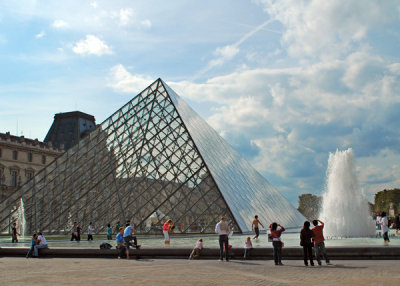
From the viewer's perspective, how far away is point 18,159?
186ft

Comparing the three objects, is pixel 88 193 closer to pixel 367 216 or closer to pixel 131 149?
pixel 131 149

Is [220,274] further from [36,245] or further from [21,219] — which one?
[21,219]

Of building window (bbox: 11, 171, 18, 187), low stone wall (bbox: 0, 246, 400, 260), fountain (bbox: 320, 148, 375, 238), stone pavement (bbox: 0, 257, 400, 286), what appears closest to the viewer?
stone pavement (bbox: 0, 257, 400, 286)

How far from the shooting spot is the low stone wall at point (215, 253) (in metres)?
9.93

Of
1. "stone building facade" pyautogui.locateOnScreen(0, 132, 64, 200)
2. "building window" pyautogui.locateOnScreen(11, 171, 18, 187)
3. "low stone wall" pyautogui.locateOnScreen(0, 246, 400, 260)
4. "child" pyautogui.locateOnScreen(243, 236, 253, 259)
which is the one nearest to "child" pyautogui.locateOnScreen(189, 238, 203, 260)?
"low stone wall" pyautogui.locateOnScreen(0, 246, 400, 260)

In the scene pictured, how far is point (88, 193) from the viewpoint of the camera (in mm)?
24578

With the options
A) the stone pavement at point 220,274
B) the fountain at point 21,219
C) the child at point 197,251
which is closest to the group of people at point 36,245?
the stone pavement at point 220,274

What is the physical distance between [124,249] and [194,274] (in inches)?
181

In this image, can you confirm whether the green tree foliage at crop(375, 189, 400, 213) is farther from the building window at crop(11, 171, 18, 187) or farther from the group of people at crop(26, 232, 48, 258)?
the group of people at crop(26, 232, 48, 258)

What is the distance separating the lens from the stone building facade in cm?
5444

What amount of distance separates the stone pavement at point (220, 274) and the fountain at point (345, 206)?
1013 centimetres

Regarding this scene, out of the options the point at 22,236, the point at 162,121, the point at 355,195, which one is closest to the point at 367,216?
the point at 355,195

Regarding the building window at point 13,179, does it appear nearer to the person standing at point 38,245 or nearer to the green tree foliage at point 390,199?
the person standing at point 38,245

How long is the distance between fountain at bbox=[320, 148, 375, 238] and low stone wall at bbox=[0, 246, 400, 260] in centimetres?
882
